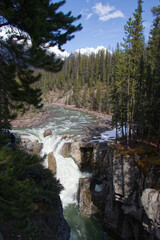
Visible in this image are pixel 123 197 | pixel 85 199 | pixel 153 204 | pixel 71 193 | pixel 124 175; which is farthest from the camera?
pixel 71 193

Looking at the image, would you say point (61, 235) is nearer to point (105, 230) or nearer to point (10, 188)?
point (105, 230)

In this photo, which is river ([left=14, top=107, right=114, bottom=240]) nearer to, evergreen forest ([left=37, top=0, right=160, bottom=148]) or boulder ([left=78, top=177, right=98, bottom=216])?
boulder ([left=78, top=177, right=98, bottom=216])

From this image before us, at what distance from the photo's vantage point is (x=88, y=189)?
18.5 metres

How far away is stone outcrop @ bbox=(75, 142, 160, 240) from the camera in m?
10.9

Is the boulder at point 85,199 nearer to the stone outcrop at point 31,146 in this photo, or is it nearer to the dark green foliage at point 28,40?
the stone outcrop at point 31,146

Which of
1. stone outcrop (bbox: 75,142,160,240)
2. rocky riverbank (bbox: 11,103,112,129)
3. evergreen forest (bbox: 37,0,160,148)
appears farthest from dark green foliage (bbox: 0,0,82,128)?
rocky riverbank (bbox: 11,103,112,129)

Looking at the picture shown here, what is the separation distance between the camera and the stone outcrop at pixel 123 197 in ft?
35.6

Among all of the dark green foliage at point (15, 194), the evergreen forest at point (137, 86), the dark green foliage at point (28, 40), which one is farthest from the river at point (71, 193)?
the dark green foliage at point (28, 40)

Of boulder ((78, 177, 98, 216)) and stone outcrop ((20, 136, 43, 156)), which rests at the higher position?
stone outcrop ((20, 136, 43, 156))

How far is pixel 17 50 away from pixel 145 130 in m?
20.7

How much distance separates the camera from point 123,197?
47.6 feet

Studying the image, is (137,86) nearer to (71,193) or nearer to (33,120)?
(71,193)

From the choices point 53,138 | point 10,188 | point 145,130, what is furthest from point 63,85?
point 10,188

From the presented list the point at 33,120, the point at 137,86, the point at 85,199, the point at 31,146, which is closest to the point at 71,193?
the point at 85,199
